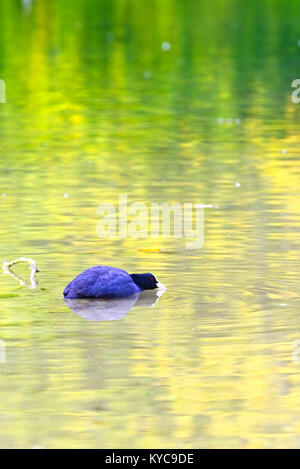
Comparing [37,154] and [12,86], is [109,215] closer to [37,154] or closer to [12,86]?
[37,154]

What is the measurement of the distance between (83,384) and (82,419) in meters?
0.48

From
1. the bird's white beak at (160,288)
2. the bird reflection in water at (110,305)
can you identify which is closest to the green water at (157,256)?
the bird reflection in water at (110,305)

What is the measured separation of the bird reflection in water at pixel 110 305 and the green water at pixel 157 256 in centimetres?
5

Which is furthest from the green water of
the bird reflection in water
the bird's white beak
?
the bird's white beak

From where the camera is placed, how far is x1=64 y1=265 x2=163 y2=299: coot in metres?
7.57

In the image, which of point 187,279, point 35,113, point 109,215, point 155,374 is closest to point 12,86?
point 35,113

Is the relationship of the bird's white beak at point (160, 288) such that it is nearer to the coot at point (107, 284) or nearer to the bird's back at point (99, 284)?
the coot at point (107, 284)

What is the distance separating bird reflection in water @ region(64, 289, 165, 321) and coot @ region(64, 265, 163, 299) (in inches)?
1.4

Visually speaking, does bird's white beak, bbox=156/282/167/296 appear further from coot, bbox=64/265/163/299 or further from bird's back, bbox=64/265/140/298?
bird's back, bbox=64/265/140/298

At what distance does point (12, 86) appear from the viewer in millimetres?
20547

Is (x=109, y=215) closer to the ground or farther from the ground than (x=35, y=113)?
closer to the ground
